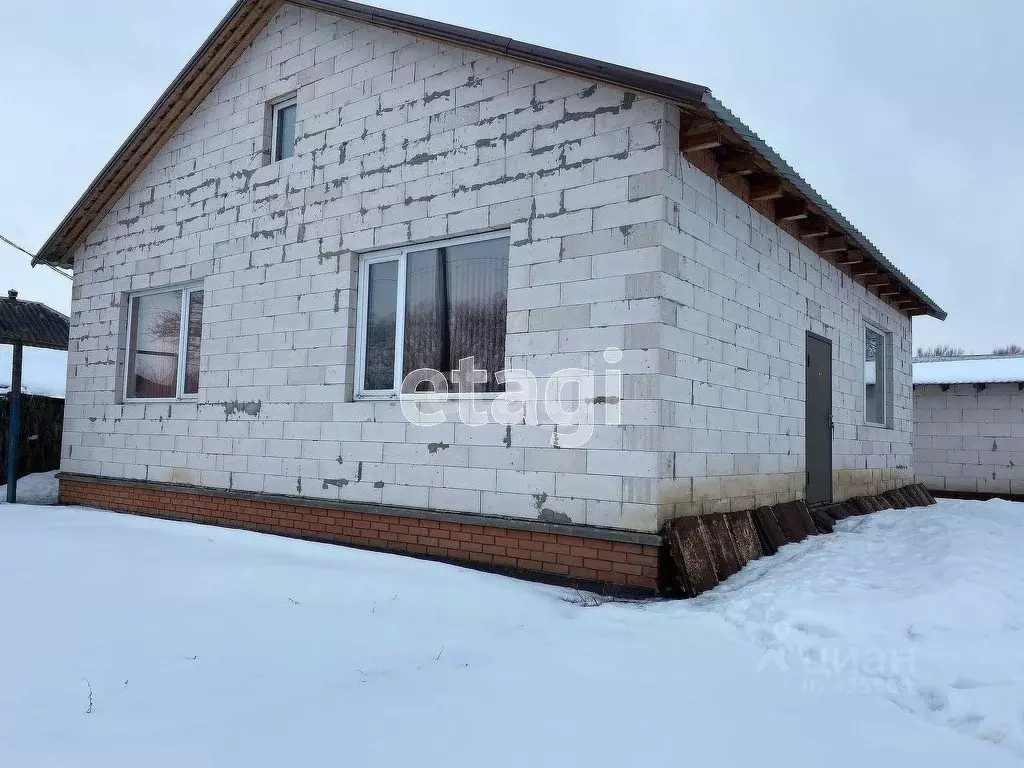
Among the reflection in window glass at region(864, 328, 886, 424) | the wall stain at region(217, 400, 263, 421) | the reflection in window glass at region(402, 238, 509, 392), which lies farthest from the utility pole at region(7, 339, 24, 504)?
the reflection in window glass at region(864, 328, 886, 424)

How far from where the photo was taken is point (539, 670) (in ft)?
11.9

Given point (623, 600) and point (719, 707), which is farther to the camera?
point (623, 600)

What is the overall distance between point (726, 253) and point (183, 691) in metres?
5.11

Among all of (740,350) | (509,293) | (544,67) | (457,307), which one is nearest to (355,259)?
(457,307)

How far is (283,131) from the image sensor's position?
26.7 feet

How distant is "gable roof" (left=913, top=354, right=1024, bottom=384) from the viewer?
13859mm

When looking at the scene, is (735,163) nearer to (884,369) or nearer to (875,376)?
(875,376)

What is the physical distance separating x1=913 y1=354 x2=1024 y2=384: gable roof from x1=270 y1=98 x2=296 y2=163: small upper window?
1267cm

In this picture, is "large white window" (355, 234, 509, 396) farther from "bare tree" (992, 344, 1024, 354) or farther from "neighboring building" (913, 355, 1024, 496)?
"bare tree" (992, 344, 1024, 354)

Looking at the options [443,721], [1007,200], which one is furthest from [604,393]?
[1007,200]

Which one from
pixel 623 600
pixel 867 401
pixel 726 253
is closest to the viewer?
pixel 623 600

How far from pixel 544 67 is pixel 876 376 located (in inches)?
304

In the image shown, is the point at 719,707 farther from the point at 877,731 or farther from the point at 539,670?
the point at 539,670

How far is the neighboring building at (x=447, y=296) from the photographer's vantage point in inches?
211
